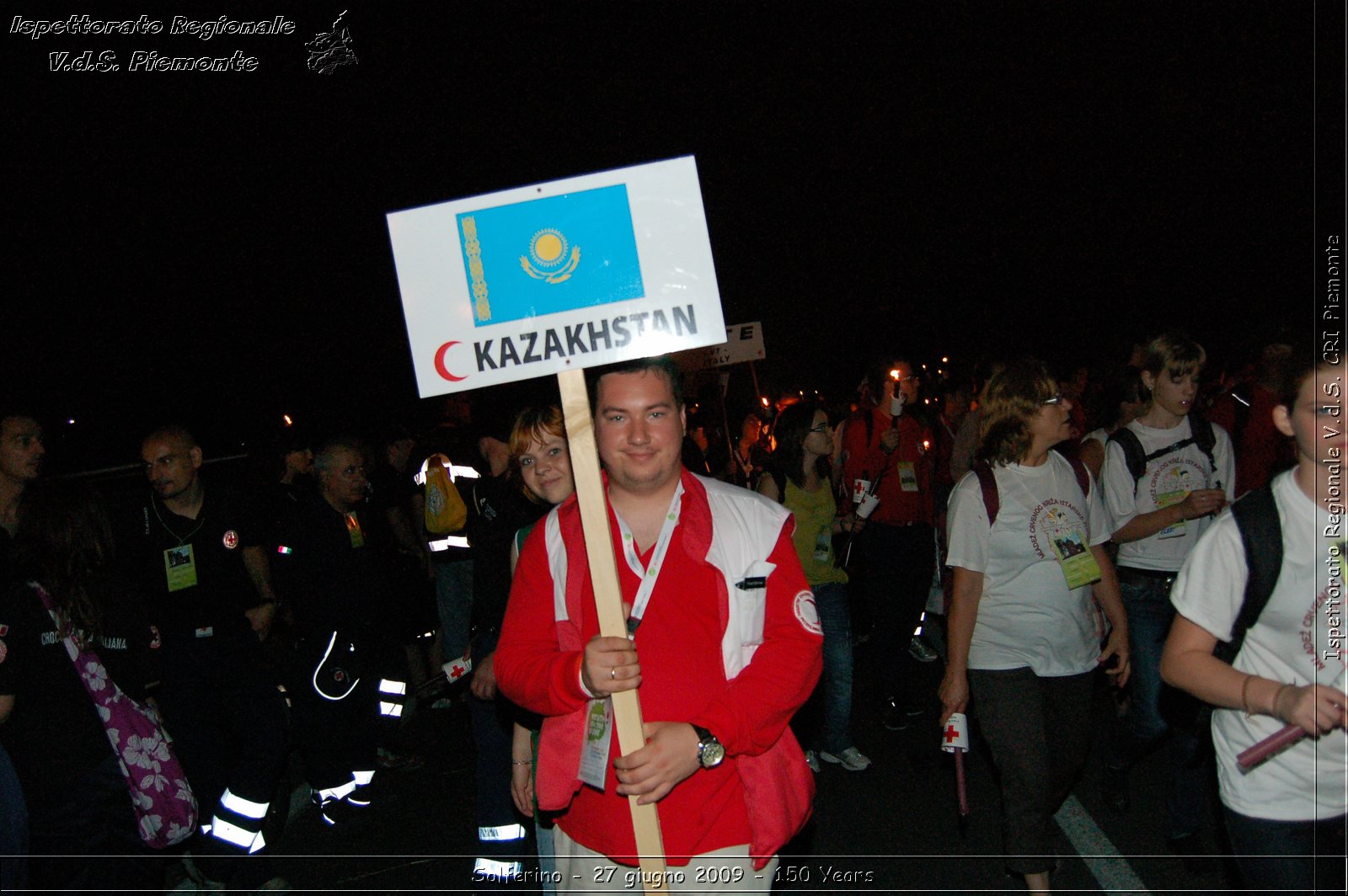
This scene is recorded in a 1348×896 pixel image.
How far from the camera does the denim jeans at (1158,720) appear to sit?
4309mm

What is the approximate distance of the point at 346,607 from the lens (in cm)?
578

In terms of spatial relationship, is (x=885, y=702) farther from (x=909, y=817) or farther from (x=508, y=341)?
(x=508, y=341)

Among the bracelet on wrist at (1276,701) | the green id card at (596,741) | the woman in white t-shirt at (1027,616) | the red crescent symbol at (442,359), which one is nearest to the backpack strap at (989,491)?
the woman in white t-shirt at (1027,616)

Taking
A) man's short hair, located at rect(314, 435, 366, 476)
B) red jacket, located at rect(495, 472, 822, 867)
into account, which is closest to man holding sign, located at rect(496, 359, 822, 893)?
red jacket, located at rect(495, 472, 822, 867)

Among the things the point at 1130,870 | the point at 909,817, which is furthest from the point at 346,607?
the point at 1130,870

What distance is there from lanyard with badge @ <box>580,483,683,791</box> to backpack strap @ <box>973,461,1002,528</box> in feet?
5.98

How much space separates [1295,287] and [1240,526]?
16568mm

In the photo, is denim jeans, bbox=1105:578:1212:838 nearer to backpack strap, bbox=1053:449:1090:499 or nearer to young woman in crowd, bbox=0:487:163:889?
backpack strap, bbox=1053:449:1090:499

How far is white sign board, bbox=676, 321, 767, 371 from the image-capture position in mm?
12359

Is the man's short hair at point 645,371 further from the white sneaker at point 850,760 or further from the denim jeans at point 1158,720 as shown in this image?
the white sneaker at point 850,760

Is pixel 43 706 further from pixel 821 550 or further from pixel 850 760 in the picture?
pixel 850 760

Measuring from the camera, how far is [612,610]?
235cm

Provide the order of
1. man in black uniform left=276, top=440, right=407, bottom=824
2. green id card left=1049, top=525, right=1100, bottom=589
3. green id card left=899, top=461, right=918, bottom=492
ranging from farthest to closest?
green id card left=899, top=461, right=918, bottom=492 → man in black uniform left=276, top=440, right=407, bottom=824 → green id card left=1049, top=525, right=1100, bottom=589

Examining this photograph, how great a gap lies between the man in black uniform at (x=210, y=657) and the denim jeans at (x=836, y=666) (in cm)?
321
